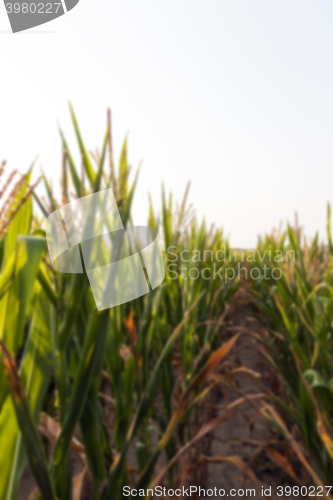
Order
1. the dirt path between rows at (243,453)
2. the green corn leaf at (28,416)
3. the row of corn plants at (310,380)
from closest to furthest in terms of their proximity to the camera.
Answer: the green corn leaf at (28,416)
the row of corn plants at (310,380)
the dirt path between rows at (243,453)

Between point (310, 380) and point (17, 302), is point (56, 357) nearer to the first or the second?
point (17, 302)

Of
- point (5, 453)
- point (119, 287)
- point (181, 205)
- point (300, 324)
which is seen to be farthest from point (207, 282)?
point (5, 453)

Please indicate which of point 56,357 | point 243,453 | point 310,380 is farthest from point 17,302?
point 243,453

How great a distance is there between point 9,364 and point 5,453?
121mm

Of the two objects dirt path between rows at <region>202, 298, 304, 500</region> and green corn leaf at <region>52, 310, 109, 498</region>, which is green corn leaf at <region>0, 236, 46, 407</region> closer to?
green corn leaf at <region>52, 310, 109, 498</region>

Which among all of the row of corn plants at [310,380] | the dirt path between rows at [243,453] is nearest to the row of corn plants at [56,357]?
the row of corn plants at [310,380]

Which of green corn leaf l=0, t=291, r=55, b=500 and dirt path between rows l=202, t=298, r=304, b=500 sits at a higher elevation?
green corn leaf l=0, t=291, r=55, b=500

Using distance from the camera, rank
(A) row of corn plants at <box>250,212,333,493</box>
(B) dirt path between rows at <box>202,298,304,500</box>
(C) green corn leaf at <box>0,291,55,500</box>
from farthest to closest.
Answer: (B) dirt path between rows at <box>202,298,304,500</box>
(A) row of corn plants at <box>250,212,333,493</box>
(C) green corn leaf at <box>0,291,55,500</box>

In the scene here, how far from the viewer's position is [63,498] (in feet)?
1.40

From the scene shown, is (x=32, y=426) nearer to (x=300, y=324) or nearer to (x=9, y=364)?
(x=9, y=364)

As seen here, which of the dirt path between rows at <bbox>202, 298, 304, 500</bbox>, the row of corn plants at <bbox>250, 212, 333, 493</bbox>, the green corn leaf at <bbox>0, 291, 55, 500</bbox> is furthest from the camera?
the dirt path between rows at <bbox>202, 298, 304, 500</bbox>

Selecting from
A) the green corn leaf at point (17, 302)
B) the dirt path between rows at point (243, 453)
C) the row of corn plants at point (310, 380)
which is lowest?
the dirt path between rows at point (243, 453)

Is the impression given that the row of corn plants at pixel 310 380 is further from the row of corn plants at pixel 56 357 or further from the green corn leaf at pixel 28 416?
the green corn leaf at pixel 28 416

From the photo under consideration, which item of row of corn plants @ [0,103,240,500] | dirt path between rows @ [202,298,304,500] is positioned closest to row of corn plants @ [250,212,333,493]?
dirt path between rows @ [202,298,304,500]
